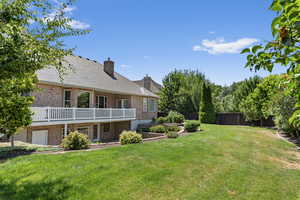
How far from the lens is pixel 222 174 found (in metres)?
5.87

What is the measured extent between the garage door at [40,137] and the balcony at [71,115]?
1.54 metres

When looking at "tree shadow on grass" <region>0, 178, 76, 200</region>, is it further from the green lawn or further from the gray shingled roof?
the gray shingled roof

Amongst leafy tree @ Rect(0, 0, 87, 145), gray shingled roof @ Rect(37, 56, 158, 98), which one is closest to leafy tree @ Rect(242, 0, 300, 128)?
leafy tree @ Rect(0, 0, 87, 145)

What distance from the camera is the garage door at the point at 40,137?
1134 cm

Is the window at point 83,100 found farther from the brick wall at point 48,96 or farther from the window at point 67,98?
the brick wall at point 48,96

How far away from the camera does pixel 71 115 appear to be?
12.1 m

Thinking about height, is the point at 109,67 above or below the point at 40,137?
above

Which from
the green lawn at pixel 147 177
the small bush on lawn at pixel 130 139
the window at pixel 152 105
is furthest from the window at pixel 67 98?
the window at pixel 152 105

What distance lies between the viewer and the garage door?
11336 mm

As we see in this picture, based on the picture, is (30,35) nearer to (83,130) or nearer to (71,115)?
(71,115)

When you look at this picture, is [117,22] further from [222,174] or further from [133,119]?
[222,174]

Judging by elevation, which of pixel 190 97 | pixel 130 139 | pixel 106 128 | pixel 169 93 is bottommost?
pixel 106 128

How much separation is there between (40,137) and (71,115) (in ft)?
7.77

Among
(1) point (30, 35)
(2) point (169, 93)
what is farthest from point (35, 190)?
(2) point (169, 93)
